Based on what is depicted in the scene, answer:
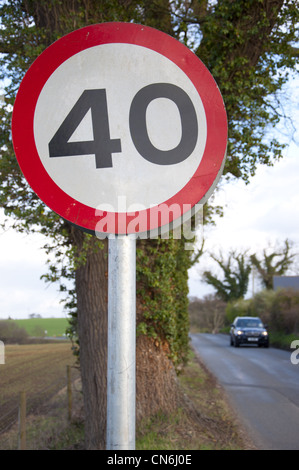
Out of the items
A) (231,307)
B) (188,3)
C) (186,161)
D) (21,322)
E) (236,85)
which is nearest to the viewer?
(186,161)

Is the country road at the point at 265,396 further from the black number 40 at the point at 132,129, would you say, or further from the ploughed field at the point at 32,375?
the black number 40 at the point at 132,129

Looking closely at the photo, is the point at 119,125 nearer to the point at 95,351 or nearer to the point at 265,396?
the point at 95,351

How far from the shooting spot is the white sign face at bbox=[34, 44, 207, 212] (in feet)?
4.91

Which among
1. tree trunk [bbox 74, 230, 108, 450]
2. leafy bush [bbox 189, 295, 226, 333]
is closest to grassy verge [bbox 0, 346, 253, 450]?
tree trunk [bbox 74, 230, 108, 450]

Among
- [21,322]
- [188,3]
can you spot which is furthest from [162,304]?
[188,3]

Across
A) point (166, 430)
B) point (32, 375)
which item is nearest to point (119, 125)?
point (166, 430)

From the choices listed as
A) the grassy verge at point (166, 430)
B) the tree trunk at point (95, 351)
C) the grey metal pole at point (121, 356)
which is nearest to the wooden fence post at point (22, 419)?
the grassy verge at point (166, 430)

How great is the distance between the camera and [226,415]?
8.42m

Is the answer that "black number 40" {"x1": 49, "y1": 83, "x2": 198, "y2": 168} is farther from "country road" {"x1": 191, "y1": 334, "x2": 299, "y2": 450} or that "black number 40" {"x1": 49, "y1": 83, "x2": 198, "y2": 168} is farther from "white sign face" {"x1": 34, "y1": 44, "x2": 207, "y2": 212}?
"country road" {"x1": 191, "y1": 334, "x2": 299, "y2": 450}

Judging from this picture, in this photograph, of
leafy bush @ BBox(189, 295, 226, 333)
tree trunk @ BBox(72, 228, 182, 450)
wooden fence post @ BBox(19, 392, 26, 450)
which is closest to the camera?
tree trunk @ BBox(72, 228, 182, 450)

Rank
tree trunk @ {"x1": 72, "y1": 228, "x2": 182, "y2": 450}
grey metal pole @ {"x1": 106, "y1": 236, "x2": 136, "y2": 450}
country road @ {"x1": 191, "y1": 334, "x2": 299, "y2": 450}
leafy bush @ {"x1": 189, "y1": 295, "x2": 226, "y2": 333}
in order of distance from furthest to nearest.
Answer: leafy bush @ {"x1": 189, "y1": 295, "x2": 226, "y2": 333} < country road @ {"x1": 191, "y1": 334, "x2": 299, "y2": 450} < tree trunk @ {"x1": 72, "y1": 228, "x2": 182, "y2": 450} < grey metal pole @ {"x1": 106, "y1": 236, "x2": 136, "y2": 450}

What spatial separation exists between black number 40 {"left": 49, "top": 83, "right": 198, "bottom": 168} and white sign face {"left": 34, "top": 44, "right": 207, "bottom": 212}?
11 millimetres

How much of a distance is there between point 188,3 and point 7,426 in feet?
23.6

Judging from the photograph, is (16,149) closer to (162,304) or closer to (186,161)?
(186,161)
